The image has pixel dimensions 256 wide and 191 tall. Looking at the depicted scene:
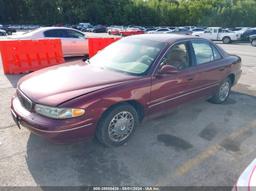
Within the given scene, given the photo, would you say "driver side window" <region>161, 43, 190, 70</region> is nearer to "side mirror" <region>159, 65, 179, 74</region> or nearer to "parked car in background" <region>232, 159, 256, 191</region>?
"side mirror" <region>159, 65, 179, 74</region>

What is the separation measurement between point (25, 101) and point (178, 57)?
2.61m

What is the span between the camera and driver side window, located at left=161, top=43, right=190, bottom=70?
3.91 meters

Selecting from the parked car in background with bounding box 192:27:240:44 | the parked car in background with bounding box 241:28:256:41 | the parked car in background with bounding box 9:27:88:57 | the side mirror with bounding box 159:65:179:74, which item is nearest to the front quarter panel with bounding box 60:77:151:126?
the side mirror with bounding box 159:65:179:74

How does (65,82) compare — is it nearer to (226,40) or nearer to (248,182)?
(248,182)

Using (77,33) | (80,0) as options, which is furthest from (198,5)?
(77,33)

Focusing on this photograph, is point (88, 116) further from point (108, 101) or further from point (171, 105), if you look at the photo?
point (171, 105)

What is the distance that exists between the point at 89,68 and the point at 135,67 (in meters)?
0.77

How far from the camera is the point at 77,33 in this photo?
9.71 metres

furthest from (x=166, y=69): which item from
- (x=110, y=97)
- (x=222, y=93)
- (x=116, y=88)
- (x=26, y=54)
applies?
(x=26, y=54)

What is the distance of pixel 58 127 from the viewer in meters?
2.87

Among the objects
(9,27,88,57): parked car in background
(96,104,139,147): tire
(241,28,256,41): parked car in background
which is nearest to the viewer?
(96,104,139,147): tire

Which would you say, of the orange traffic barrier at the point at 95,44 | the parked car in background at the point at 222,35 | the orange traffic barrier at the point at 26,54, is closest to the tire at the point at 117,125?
the orange traffic barrier at the point at 26,54

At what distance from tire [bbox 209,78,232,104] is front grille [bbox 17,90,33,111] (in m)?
3.89

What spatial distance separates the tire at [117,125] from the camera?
128 inches
